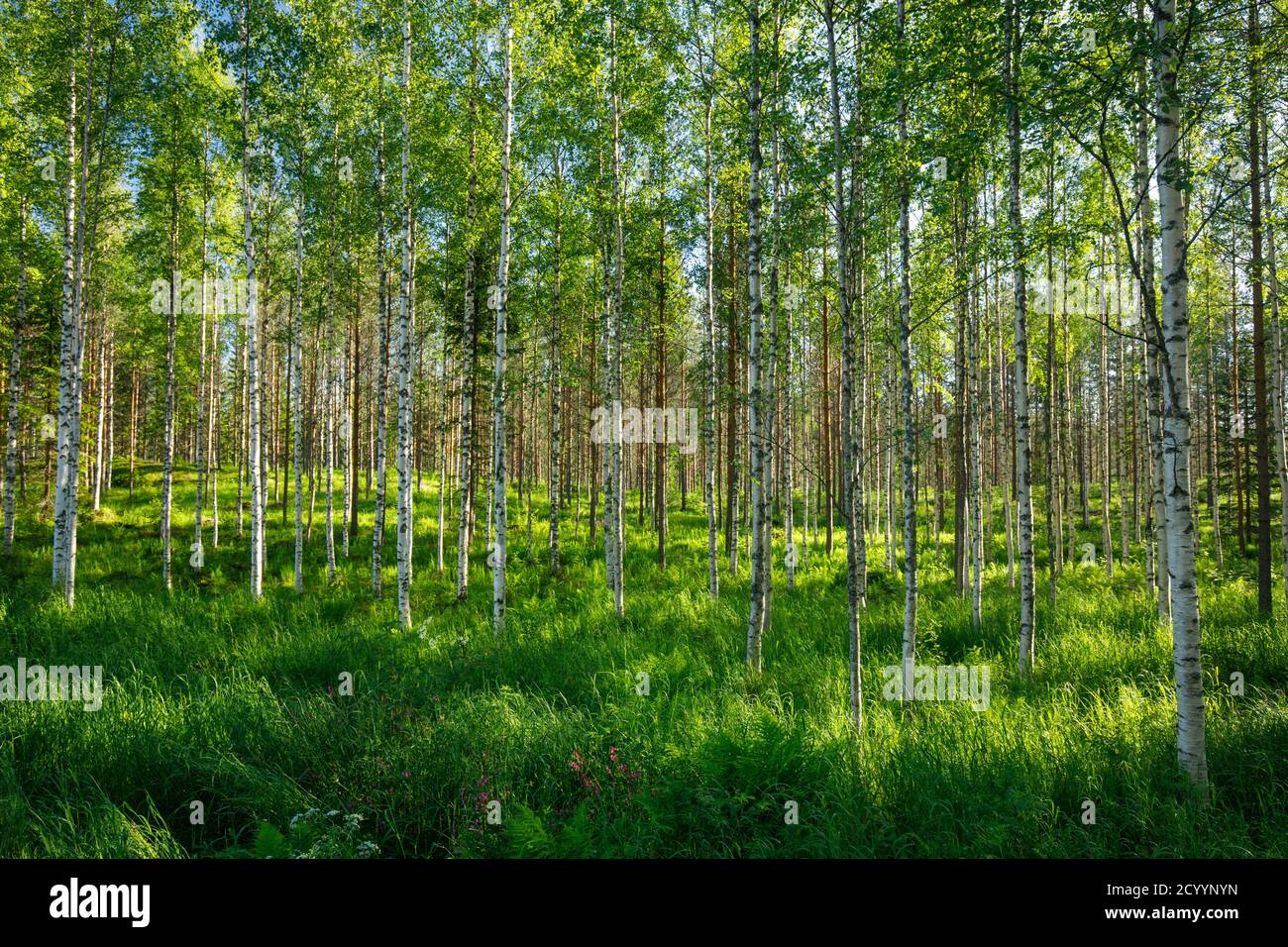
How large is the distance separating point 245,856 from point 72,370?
11.6 metres

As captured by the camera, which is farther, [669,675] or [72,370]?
[72,370]

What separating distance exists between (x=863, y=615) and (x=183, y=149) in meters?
17.5

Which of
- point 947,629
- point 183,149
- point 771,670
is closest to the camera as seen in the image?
point 771,670

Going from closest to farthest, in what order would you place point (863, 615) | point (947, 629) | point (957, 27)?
point (957, 27)
point (947, 629)
point (863, 615)

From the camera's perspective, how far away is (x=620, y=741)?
4527 mm

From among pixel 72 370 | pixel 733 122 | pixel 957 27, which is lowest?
pixel 72 370

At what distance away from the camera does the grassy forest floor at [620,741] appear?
3484 millimetres

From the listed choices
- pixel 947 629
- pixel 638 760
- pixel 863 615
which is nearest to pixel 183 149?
pixel 638 760

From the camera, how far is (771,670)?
6.89 meters

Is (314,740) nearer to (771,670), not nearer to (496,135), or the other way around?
(771,670)

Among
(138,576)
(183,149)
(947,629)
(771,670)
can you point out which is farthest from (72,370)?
(947,629)

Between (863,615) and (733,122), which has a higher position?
(733,122)

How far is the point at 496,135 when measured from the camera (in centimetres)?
1070

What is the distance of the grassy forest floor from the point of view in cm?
348
